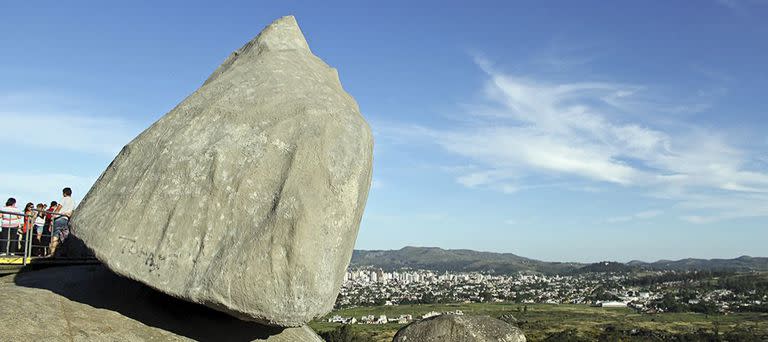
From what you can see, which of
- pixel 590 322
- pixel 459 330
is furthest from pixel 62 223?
pixel 590 322

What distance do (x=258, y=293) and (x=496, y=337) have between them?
45.1 ft

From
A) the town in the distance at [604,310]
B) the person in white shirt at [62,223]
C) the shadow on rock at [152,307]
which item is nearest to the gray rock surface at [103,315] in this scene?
the shadow on rock at [152,307]

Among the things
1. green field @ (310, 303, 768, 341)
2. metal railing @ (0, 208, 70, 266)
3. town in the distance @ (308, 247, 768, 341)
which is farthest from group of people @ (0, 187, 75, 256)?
green field @ (310, 303, 768, 341)

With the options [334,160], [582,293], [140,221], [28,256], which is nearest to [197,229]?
[140,221]

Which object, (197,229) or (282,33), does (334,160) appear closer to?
(197,229)

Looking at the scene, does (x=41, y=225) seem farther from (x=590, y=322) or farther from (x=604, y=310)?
(x=604, y=310)

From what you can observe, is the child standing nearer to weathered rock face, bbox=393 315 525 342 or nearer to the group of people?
the group of people

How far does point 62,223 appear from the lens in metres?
16.1

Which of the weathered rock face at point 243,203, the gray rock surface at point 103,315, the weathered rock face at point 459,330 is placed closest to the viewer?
the weathered rock face at point 243,203

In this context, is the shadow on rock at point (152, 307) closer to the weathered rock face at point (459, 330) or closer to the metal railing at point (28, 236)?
the metal railing at point (28, 236)

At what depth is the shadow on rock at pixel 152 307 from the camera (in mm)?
9719

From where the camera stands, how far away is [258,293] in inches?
320

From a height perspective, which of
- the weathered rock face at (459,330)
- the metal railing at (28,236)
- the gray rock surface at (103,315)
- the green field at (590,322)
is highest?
the metal railing at (28,236)

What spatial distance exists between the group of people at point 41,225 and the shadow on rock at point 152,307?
524cm
